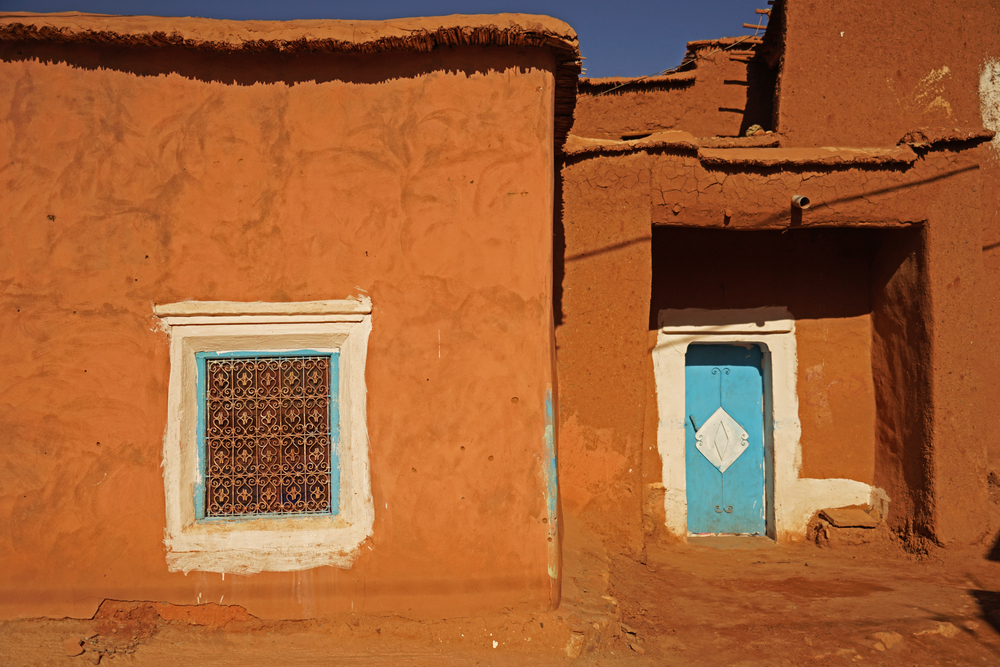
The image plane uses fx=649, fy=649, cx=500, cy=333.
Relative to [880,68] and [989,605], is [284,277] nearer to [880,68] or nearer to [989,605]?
[989,605]

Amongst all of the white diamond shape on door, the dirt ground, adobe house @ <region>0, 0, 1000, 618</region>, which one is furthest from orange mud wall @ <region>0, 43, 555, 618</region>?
the white diamond shape on door

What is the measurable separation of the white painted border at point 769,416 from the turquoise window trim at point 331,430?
3.49m

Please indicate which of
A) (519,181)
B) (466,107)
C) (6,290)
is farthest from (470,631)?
(6,290)

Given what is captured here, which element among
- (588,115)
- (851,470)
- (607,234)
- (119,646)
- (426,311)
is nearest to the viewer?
(119,646)

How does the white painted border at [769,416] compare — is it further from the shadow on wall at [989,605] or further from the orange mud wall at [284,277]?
the orange mud wall at [284,277]

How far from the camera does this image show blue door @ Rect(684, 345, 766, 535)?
645cm

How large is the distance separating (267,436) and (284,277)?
94 centimetres

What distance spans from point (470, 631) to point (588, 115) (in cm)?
591

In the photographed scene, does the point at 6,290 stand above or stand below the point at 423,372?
above

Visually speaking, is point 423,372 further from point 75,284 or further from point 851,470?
point 851,470

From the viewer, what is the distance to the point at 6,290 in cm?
378

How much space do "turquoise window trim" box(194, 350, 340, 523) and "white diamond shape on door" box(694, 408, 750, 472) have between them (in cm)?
397

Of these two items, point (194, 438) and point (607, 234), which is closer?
point (194, 438)

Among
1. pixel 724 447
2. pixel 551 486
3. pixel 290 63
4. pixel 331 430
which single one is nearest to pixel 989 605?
pixel 724 447
